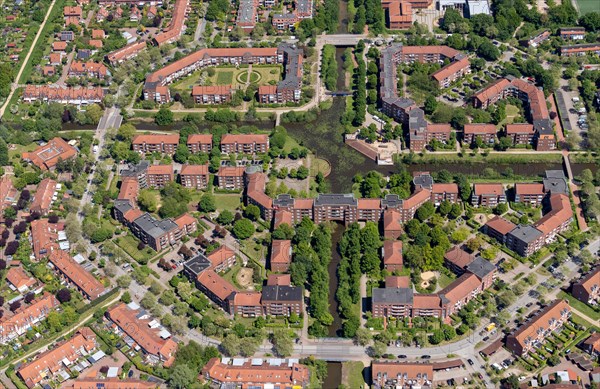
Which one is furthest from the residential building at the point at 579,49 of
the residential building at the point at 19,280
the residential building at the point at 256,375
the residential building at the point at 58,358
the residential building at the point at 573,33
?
the residential building at the point at 19,280

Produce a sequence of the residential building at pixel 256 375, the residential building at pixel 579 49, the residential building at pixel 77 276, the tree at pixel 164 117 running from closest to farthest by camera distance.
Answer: the residential building at pixel 256 375, the residential building at pixel 77 276, the tree at pixel 164 117, the residential building at pixel 579 49

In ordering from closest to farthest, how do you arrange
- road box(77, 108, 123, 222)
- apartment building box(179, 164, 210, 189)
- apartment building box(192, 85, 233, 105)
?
apartment building box(179, 164, 210, 189), road box(77, 108, 123, 222), apartment building box(192, 85, 233, 105)

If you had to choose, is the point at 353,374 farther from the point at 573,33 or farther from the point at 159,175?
the point at 573,33

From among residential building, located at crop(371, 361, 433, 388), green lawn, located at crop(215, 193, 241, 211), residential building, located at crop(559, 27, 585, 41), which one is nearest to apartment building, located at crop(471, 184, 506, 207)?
residential building, located at crop(371, 361, 433, 388)

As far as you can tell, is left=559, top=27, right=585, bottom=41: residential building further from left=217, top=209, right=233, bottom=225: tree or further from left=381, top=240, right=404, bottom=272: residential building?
left=217, top=209, right=233, bottom=225: tree

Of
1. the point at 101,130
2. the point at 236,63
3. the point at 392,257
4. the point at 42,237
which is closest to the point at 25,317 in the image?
the point at 42,237

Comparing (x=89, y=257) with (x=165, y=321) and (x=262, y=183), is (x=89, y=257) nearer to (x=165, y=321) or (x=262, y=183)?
(x=165, y=321)

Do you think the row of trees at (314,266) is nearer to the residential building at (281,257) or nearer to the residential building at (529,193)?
the residential building at (281,257)
